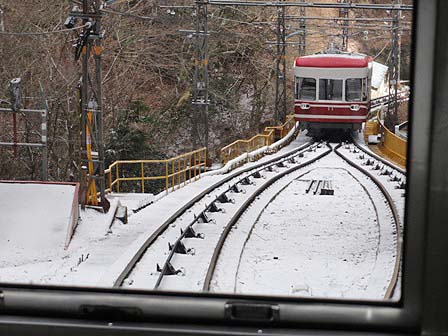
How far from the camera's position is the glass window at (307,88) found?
19172 mm

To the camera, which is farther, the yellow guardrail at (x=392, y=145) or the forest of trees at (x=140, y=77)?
the yellow guardrail at (x=392, y=145)

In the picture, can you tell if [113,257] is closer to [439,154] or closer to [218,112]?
[439,154]

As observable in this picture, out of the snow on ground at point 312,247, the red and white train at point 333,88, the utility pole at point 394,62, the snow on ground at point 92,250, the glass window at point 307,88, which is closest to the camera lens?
the snow on ground at point 312,247

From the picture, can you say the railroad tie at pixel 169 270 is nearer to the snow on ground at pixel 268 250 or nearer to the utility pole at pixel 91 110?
the snow on ground at pixel 268 250

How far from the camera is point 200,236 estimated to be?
27.1 feet

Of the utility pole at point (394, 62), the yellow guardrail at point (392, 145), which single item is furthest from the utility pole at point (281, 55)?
the yellow guardrail at point (392, 145)

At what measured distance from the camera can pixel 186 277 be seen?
6477 mm

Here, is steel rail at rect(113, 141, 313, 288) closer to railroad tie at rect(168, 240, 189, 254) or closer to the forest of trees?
railroad tie at rect(168, 240, 189, 254)

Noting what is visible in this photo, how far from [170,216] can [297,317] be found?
335 inches

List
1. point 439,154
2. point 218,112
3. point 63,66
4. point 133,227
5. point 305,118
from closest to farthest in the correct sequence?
point 439,154, point 133,227, point 63,66, point 305,118, point 218,112

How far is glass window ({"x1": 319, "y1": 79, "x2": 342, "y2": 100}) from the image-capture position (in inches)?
739

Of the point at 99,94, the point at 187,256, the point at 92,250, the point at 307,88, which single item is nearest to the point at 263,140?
the point at 307,88

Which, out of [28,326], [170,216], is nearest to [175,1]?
[170,216]

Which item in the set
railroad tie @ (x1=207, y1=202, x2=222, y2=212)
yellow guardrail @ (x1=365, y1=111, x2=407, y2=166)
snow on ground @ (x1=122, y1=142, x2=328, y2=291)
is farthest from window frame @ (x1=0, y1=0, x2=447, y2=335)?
yellow guardrail @ (x1=365, y1=111, x2=407, y2=166)
